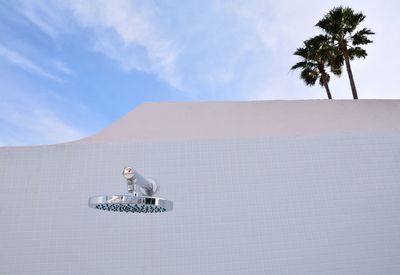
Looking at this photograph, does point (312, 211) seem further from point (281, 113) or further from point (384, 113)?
point (384, 113)

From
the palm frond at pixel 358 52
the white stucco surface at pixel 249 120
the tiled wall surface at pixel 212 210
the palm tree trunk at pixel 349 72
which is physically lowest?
the tiled wall surface at pixel 212 210

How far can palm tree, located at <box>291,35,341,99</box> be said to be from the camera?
6.33 meters

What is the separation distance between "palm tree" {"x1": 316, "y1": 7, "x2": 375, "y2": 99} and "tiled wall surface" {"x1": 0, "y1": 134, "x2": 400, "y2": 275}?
2669 millimetres

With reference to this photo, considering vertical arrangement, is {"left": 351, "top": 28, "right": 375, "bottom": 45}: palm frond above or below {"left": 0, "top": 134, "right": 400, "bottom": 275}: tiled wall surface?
above

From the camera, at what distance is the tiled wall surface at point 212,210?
3.30 meters

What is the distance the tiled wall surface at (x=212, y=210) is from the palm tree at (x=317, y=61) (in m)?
2.92

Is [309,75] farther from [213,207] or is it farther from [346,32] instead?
[213,207]

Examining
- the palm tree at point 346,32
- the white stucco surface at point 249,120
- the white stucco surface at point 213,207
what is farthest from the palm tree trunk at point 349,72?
the white stucco surface at point 213,207

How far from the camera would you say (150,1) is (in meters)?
3.90

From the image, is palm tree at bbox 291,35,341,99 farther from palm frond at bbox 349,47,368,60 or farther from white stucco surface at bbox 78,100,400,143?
white stucco surface at bbox 78,100,400,143

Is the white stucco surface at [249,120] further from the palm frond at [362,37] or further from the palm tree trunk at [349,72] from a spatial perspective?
→ the palm frond at [362,37]

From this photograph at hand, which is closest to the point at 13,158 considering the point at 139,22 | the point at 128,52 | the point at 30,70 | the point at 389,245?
the point at 30,70

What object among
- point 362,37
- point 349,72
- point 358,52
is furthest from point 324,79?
point 362,37

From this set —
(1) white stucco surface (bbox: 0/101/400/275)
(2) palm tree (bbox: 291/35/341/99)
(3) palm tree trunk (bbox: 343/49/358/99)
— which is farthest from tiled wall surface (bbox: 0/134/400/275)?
(2) palm tree (bbox: 291/35/341/99)
